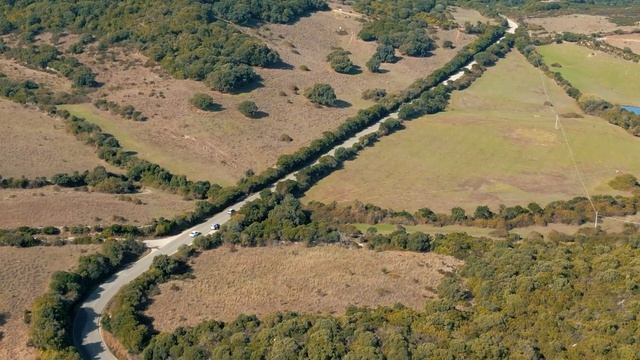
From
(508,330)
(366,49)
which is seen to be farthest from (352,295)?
(366,49)

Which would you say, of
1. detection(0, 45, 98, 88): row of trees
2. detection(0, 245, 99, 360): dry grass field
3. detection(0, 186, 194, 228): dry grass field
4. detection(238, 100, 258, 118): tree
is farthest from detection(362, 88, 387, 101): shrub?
detection(0, 245, 99, 360): dry grass field

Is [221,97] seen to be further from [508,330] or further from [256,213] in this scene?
[508,330]

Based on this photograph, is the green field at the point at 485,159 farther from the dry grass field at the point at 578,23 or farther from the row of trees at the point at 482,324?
the dry grass field at the point at 578,23

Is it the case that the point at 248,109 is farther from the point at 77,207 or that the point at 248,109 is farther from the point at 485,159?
the point at 77,207

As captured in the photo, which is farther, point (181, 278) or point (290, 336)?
point (181, 278)

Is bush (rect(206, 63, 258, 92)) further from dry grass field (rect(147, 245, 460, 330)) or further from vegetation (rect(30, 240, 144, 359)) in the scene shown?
dry grass field (rect(147, 245, 460, 330))
